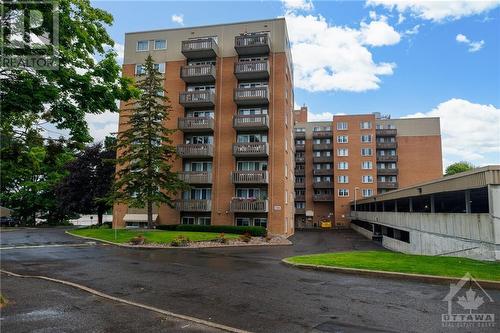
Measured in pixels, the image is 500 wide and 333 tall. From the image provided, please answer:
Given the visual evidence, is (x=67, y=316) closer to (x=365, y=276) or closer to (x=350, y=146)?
(x=365, y=276)

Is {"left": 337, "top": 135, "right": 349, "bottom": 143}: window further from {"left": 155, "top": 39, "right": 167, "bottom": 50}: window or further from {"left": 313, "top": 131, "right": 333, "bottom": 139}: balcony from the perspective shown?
{"left": 155, "top": 39, "right": 167, "bottom": 50}: window

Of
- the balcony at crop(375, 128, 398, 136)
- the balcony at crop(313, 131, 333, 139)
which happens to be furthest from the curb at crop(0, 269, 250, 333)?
the balcony at crop(375, 128, 398, 136)

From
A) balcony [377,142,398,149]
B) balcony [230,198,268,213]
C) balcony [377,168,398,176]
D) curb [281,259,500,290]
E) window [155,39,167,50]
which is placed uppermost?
window [155,39,167,50]

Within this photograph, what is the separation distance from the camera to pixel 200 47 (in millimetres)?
38344

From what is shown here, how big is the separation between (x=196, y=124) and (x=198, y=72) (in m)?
5.21

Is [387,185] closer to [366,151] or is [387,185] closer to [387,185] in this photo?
[387,185]

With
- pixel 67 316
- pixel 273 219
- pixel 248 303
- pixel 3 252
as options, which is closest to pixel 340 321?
pixel 248 303

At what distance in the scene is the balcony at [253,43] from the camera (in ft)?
122

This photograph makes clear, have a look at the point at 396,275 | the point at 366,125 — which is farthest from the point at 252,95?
the point at 366,125

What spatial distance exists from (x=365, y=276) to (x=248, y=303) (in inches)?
204

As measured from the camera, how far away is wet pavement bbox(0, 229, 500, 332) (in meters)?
7.44

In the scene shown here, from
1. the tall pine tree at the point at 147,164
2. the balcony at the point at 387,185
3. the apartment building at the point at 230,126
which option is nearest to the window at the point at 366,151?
the balcony at the point at 387,185

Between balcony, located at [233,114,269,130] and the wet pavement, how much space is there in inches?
855

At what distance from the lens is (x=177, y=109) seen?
1576 inches
